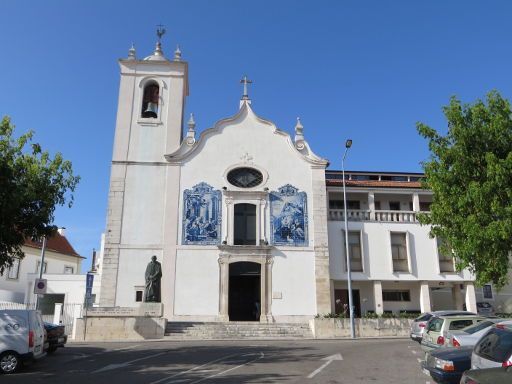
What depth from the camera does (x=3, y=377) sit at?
456 inches

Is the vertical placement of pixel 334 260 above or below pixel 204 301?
above

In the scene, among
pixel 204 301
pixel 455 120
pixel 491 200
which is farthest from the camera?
pixel 204 301

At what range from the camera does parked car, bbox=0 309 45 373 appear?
1220 cm

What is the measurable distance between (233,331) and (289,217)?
8.25 m

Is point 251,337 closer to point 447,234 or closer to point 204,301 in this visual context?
point 204,301

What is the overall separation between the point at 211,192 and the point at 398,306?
47.3 ft

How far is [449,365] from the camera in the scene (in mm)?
8266

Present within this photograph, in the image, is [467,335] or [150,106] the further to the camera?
[150,106]

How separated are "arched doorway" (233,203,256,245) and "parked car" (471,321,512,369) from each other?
21441 millimetres

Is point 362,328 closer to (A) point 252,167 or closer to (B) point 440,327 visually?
(B) point 440,327

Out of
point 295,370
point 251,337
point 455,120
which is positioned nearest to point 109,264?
point 251,337

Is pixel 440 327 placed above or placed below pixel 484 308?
below

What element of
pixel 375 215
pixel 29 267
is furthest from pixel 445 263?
pixel 29 267

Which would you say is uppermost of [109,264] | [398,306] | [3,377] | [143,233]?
[143,233]
